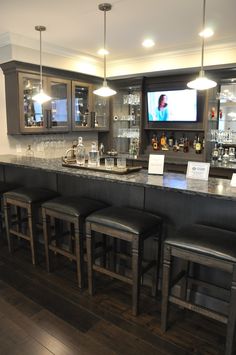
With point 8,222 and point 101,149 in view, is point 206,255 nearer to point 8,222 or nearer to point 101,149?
point 8,222

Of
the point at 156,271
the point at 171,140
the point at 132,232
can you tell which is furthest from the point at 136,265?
the point at 171,140

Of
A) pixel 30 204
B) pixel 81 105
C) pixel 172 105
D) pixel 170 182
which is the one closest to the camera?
pixel 170 182

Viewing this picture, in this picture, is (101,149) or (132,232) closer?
(132,232)

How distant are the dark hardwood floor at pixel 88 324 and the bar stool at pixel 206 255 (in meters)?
0.16

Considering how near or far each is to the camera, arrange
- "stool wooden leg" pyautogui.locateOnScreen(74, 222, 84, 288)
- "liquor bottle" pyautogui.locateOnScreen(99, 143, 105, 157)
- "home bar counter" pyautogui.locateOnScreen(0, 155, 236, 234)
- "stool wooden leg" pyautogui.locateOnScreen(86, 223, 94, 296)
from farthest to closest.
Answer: "liquor bottle" pyautogui.locateOnScreen(99, 143, 105, 157), "stool wooden leg" pyautogui.locateOnScreen(74, 222, 84, 288), "stool wooden leg" pyautogui.locateOnScreen(86, 223, 94, 296), "home bar counter" pyautogui.locateOnScreen(0, 155, 236, 234)

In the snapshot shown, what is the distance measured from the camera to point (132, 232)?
2.06 meters

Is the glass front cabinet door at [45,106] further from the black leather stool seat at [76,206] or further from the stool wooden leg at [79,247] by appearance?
the stool wooden leg at [79,247]

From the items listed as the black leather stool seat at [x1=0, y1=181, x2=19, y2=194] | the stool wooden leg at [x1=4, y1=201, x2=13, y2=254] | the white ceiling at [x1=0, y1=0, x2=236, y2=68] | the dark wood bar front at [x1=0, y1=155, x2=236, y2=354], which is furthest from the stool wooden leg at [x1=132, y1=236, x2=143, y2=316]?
the white ceiling at [x1=0, y1=0, x2=236, y2=68]

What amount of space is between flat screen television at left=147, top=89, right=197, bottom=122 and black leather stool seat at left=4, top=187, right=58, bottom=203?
264cm

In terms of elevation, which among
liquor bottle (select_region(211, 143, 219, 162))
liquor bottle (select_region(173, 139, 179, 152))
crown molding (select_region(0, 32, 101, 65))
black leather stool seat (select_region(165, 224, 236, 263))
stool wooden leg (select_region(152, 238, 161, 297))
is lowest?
stool wooden leg (select_region(152, 238, 161, 297))

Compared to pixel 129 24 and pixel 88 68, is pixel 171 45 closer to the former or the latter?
pixel 129 24

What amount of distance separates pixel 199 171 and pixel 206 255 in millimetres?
770

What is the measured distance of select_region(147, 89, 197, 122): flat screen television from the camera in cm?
458

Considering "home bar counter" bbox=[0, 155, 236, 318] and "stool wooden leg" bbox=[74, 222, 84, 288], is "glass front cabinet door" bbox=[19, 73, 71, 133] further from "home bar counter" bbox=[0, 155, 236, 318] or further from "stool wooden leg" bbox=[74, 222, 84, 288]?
"stool wooden leg" bbox=[74, 222, 84, 288]
